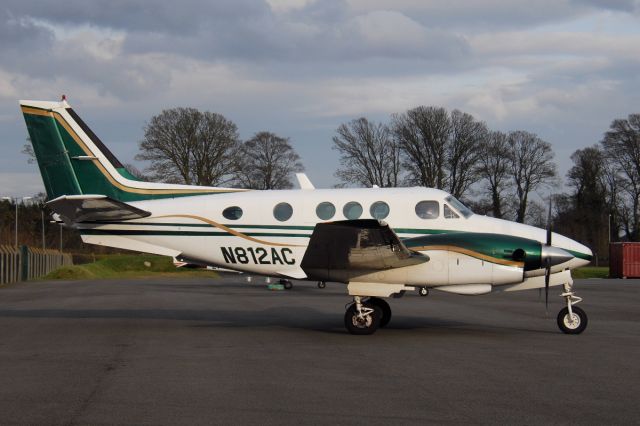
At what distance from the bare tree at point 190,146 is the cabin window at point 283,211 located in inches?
1542

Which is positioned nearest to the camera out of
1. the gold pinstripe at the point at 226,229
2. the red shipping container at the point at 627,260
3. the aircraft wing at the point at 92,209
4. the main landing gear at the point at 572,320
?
the main landing gear at the point at 572,320

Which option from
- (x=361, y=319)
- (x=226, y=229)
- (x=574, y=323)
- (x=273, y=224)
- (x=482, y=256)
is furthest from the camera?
(x=226, y=229)

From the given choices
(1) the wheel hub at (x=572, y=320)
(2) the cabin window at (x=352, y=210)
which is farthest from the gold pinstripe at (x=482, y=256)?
(2) the cabin window at (x=352, y=210)

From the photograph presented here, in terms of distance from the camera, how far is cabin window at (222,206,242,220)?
15000 millimetres

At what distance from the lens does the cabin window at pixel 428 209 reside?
48.1 feet

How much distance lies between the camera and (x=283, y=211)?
48.8 feet

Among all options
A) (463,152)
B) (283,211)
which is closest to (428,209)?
(283,211)

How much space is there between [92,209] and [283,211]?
3.69 metres

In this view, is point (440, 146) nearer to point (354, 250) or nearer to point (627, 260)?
point (627, 260)

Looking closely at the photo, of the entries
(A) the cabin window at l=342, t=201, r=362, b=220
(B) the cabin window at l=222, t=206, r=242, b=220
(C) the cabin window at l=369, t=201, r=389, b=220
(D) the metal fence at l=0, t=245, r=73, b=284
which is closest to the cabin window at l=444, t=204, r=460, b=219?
(C) the cabin window at l=369, t=201, r=389, b=220

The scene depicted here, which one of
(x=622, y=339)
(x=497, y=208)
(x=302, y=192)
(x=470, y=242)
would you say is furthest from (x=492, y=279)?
(x=497, y=208)

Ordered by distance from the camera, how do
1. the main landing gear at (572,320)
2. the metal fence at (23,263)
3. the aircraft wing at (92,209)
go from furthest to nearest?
the metal fence at (23,263) → the aircraft wing at (92,209) → the main landing gear at (572,320)

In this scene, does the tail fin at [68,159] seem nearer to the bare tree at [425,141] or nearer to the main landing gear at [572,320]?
the main landing gear at [572,320]

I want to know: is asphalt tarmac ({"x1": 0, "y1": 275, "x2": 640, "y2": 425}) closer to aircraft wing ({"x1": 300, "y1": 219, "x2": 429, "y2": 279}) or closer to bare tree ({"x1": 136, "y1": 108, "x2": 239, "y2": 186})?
aircraft wing ({"x1": 300, "y1": 219, "x2": 429, "y2": 279})
